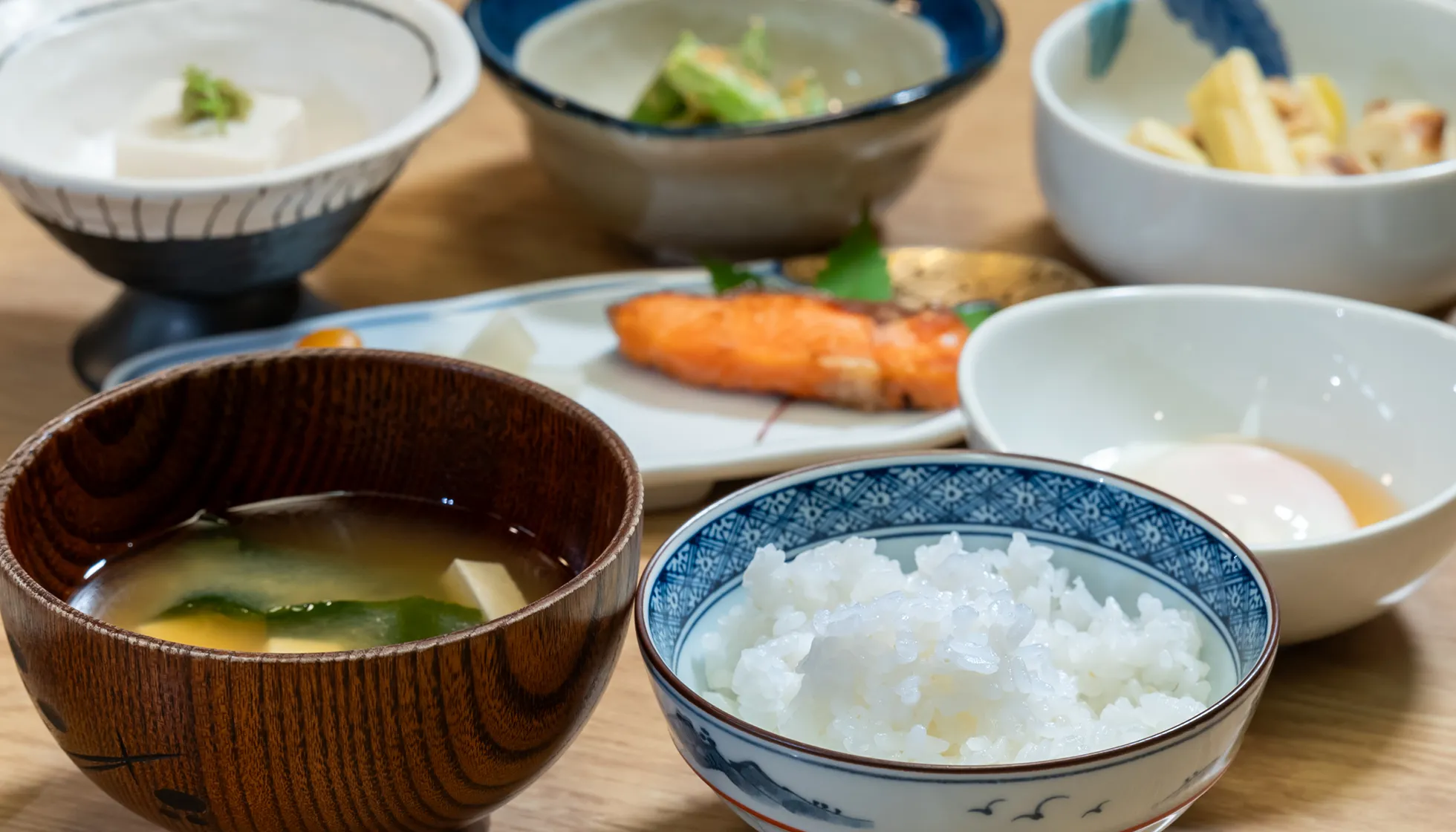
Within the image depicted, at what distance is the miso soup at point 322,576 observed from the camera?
74 centimetres

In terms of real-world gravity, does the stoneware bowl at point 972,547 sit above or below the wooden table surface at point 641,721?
above

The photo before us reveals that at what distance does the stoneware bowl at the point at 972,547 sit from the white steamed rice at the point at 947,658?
0.03m

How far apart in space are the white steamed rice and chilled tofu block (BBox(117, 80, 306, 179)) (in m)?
0.67

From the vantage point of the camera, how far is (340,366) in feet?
2.65

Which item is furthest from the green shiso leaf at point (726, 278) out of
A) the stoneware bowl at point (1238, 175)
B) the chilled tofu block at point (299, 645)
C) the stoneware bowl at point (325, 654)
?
the chilled tofu block at point (299, 645)

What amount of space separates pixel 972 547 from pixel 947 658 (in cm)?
18

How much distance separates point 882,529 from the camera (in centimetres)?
86

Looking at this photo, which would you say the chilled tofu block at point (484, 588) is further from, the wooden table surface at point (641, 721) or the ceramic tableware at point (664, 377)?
the ceramic tableware at point (664, 377)

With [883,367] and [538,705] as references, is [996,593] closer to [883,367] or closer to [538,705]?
[538,705]

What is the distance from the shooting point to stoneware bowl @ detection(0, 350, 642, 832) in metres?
0.60

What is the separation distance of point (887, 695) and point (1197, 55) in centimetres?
108

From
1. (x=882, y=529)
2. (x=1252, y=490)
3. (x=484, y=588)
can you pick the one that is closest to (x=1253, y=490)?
(x=1252, y=490)

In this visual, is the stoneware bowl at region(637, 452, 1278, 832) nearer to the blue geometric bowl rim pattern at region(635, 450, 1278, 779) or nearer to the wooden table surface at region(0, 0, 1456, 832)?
the blue geometric bowl rim pattern at region(635, 450, 1278, 779)

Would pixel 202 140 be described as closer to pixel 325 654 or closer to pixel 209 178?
pixel 209 178
